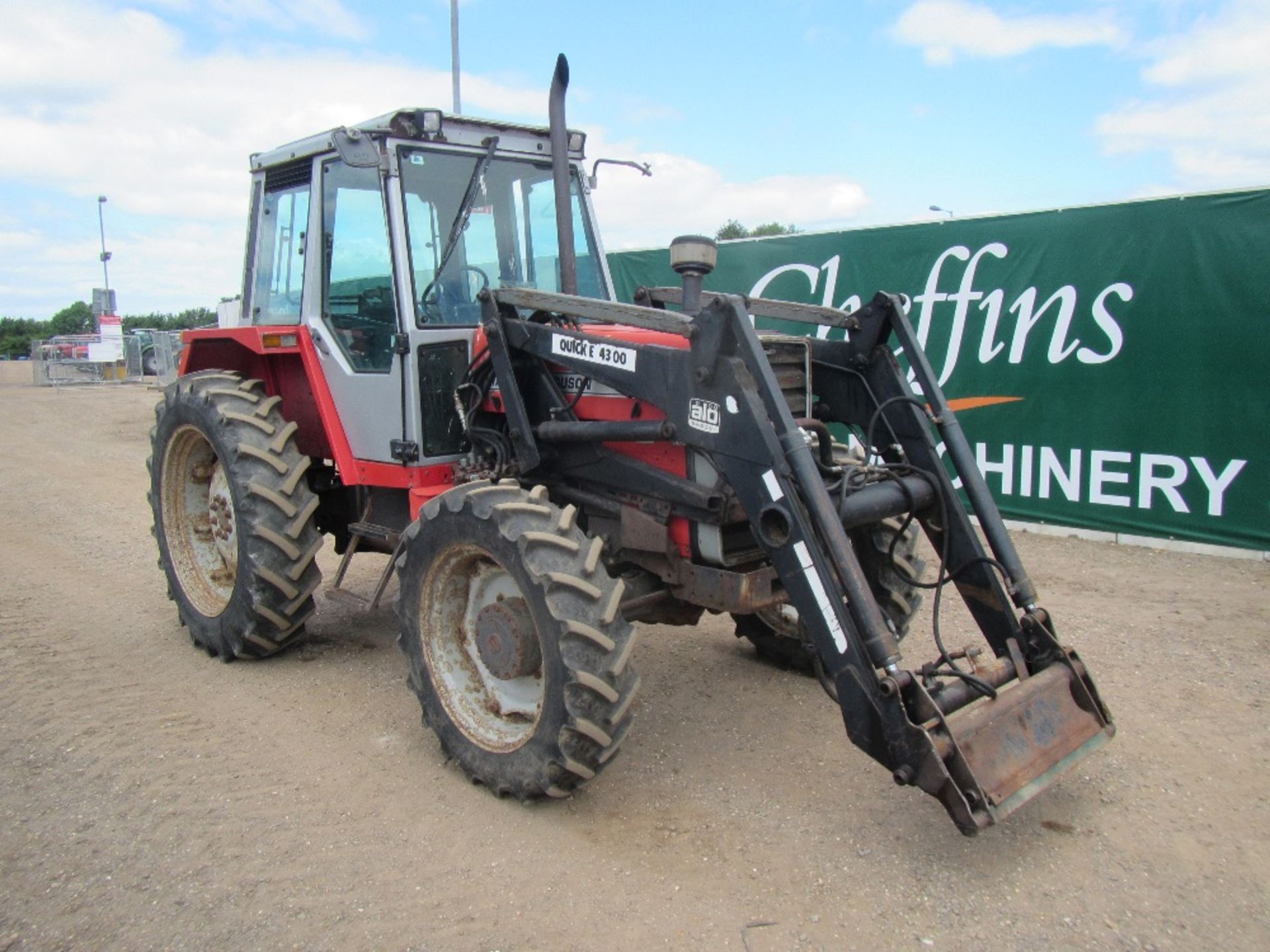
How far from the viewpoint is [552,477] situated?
4.39 meters

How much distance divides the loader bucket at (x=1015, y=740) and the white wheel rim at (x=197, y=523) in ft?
13.4

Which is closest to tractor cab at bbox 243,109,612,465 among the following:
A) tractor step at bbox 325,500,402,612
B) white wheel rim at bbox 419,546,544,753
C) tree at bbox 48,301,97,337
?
tractor step at bbox 325,500,402,612

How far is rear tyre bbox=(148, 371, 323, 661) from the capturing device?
4.79 metres

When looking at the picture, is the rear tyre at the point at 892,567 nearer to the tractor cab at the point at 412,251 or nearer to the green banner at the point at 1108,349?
the tractor cab at the point at 412,251

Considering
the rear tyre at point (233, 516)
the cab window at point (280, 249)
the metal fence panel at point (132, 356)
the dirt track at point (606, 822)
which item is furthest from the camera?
the metal fence panel at point (132, 356)

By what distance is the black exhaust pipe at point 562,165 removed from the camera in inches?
177

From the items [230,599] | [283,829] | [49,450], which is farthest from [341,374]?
[49,450]

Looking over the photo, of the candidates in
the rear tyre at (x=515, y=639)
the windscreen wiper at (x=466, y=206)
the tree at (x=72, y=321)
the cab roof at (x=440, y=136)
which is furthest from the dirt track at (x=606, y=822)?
the tree at (x=72, y=321)

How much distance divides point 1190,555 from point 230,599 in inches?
263

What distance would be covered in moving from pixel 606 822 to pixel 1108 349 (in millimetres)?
6052

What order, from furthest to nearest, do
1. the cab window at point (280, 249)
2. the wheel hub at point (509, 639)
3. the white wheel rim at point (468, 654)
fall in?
the cab window at point (280, 249) < the white wheel rim at point (468, 654) < the wheel hub at point (509, 639)

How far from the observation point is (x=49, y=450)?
530 inches

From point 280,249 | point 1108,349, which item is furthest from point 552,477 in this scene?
point 1108,349

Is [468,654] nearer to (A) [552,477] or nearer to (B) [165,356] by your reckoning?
(A) [552,477]
